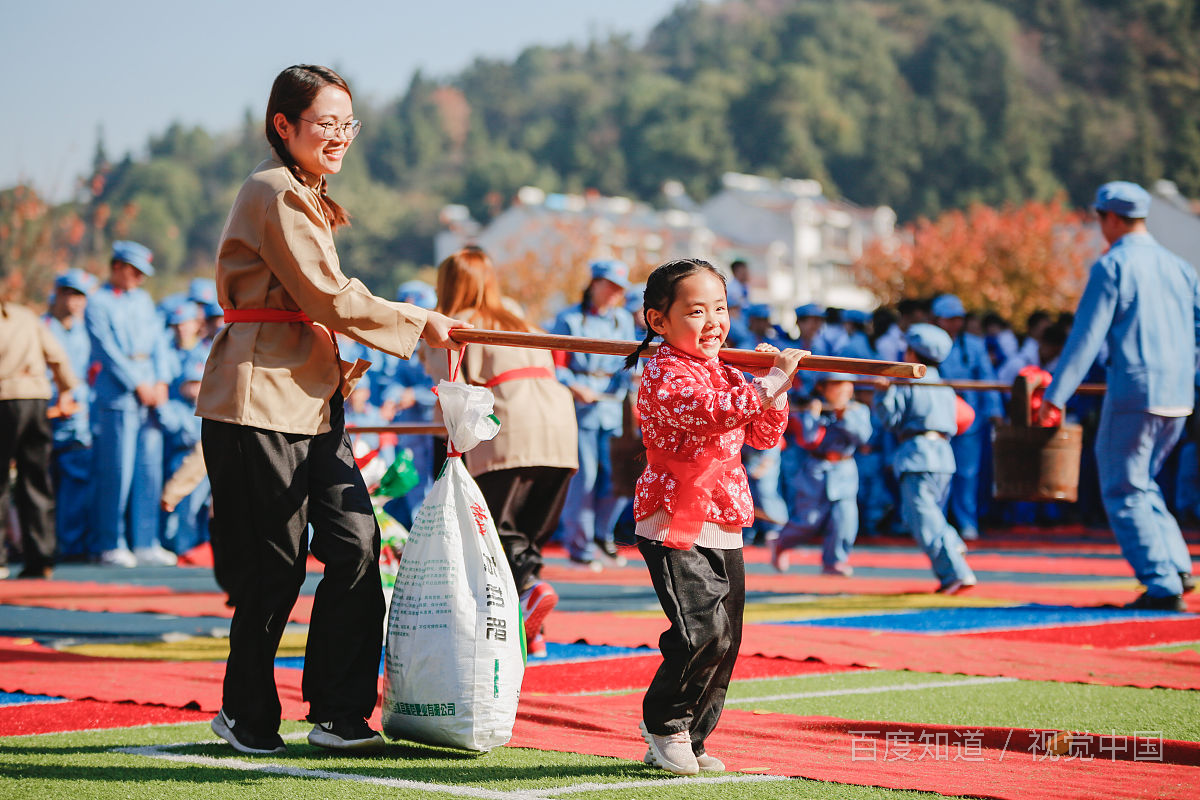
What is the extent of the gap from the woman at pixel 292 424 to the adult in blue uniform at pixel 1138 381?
499 cm

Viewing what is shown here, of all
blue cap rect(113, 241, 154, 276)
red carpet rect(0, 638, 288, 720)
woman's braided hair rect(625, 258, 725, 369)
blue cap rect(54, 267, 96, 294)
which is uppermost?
blue cap rect(113, 241, 154, 276)

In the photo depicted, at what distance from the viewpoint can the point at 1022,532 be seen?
52.6 ft

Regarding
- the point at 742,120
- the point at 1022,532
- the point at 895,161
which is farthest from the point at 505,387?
the point at 742,120

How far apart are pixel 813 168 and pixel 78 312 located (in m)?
91.9

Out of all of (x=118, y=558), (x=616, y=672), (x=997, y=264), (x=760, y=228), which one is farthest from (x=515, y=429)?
(x=760, y=228)

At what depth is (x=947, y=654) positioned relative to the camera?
6871mm

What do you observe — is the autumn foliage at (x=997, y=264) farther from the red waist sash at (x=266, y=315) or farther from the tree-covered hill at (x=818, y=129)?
the red waist sash at (x=266, y=315)

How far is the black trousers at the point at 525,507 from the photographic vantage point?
6.93 m

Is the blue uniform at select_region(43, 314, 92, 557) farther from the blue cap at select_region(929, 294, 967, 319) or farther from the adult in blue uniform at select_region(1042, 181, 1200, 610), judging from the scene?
the adult in blue uniform at select_region(1042, 181, 1200, 610)

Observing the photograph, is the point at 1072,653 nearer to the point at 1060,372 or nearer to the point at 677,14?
the point at 1060,372

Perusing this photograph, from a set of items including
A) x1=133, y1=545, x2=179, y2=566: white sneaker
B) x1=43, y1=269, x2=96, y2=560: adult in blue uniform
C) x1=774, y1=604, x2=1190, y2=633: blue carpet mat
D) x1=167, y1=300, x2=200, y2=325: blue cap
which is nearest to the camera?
x1=774, y1=604, x2=1190, y2=633: blue carpet mat

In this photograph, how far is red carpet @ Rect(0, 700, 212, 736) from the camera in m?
5.23

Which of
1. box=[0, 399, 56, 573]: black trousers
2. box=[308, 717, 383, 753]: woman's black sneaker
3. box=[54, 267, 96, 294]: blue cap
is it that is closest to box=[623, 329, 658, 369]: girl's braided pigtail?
box=[308, 717, 383, 753]: woman's black sneaker

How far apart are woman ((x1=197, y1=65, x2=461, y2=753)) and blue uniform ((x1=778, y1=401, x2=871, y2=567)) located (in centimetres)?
658
